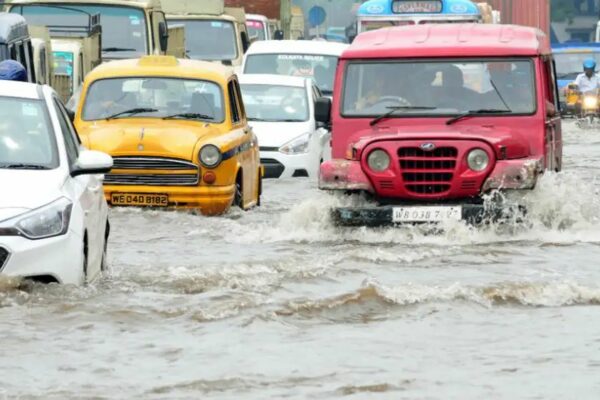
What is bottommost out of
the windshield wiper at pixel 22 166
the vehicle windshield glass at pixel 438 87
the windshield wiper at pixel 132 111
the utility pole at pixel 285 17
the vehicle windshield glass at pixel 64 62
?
the utility pole at pixel 285 17

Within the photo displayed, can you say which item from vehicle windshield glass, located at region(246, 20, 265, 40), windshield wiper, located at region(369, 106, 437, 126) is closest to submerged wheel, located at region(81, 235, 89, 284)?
windshield wiper, located at region(369, 106, 437, 126)

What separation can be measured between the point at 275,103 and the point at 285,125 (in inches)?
27.3

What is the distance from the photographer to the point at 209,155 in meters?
18.0

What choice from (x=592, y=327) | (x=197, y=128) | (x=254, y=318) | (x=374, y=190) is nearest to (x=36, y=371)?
(x=254, y=318)

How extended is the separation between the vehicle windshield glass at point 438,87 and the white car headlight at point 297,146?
6.79 m

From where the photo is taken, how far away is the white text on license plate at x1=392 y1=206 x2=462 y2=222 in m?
15.4

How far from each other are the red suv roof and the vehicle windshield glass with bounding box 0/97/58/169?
5550 mm

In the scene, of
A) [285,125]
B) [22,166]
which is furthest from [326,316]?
[285,125]

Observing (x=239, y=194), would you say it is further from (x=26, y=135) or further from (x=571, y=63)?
(x=571, y=63)

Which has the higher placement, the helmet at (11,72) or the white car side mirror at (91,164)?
the white car side mirror at (91,164)

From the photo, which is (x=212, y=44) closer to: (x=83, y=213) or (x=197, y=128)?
(x=197, y=128)

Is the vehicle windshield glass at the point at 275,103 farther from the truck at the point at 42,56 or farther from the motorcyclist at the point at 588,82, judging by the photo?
the motorcyclist at the point at 588,82

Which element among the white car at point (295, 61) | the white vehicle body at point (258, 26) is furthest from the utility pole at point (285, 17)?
the white car at point (295, 61)

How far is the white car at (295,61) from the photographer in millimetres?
28922
